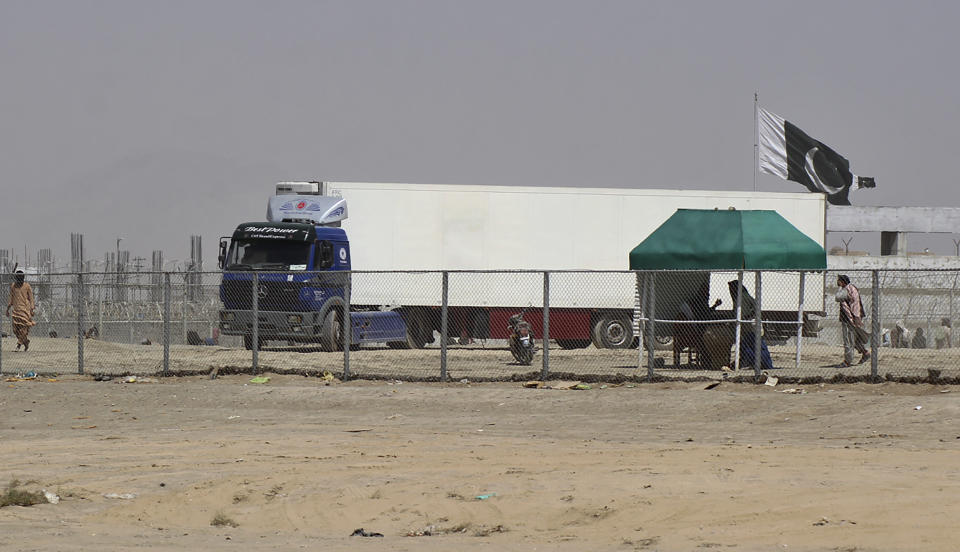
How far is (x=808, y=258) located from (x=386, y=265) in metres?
11.1

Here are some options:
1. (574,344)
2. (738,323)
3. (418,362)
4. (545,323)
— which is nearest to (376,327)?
(418,362)

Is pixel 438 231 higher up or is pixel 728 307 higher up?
pixel 438 231

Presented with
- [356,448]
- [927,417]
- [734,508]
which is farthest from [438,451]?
[927,417]

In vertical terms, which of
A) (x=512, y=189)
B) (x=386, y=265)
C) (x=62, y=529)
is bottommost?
(x=62, y=529)

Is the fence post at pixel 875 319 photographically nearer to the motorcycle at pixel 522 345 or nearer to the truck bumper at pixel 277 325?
the motorcycle at pixel 522 345

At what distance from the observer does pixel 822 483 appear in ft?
33.5

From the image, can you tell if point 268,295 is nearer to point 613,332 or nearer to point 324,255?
point 324,255

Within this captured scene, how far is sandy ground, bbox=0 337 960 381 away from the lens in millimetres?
20595

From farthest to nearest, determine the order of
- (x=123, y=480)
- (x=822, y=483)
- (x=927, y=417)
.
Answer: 1. (x=927, y=417)
2. (x=123, y=480)
3. (x=822, y=483)

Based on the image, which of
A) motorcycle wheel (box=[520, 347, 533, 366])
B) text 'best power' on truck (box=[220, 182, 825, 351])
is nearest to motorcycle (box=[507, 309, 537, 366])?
motorcycle wheel (box=[520, 347, 533, 366])

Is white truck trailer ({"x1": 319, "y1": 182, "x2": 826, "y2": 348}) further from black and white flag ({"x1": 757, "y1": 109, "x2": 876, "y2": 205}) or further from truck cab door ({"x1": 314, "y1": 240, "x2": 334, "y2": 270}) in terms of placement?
black and white flag ({"x1": 757, "y1": 109, "x2": 876, "y2": 205})

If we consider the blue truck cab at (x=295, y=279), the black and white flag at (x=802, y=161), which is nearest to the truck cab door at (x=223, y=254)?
the blue truck cab at (x=295, y=279)

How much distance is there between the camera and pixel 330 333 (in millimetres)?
25578

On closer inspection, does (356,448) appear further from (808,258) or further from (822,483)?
(808,258)
